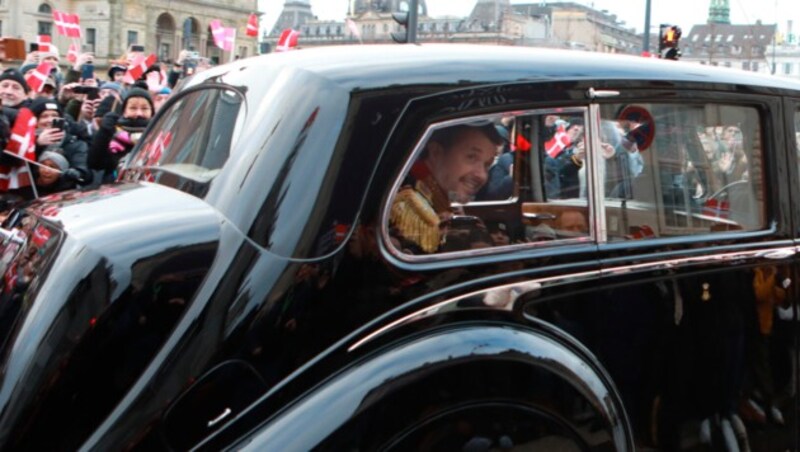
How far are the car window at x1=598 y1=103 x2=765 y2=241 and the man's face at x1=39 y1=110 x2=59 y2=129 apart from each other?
6240 mm

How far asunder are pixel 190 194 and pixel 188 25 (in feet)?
Result: 340

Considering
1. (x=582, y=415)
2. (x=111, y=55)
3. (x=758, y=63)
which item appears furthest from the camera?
(x=758, y=63)

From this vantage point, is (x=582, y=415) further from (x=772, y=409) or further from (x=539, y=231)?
(x=772, y=409)

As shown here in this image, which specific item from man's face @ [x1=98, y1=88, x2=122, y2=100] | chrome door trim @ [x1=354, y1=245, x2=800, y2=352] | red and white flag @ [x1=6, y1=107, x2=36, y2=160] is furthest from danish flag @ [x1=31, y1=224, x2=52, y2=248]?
man's face @ [x1=98, y1=88, x2=122, y2=100]

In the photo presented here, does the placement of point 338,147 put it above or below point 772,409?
above

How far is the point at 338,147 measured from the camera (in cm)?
317

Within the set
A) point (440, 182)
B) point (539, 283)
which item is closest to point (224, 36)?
point (440, 182)

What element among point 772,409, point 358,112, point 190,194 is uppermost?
point 358,112

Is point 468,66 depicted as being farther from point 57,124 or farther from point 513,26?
point 513,26

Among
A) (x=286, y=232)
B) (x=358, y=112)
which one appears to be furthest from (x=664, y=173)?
(x=286, y=232)

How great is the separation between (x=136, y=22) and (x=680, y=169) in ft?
332

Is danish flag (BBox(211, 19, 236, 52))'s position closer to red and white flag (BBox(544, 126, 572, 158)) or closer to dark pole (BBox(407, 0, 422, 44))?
dark pole (BBox(407, 0, 422, 44))

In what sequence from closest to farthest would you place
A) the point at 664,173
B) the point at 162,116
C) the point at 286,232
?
1. the point at 286,232
2. the point at 664,173
3. the point at 162,116

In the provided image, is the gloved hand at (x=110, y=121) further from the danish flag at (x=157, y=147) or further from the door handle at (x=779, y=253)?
the door handle at (x=779, y=253)
